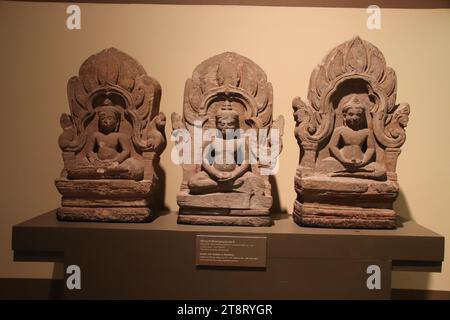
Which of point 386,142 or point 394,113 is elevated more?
point 394,113

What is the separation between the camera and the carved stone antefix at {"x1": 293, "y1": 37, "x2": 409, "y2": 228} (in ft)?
9.41

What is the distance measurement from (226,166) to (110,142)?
89 centimetres

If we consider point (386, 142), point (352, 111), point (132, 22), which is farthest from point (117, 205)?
point (386, 142)

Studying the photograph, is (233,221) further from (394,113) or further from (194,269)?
(394,113)

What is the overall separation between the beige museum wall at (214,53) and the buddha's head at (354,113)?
537 mm

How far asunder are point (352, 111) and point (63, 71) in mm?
2389

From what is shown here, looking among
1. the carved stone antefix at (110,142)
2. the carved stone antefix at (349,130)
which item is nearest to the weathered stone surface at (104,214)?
the carved stone antefix at (110,142)

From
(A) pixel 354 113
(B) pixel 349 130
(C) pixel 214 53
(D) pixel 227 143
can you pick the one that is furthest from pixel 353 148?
(C) pixel 214 53

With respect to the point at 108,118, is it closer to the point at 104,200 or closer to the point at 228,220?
the point at 104,200

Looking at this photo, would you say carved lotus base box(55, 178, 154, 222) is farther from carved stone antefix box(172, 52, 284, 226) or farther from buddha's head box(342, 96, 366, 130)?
buddha's head box(342, 96, 366, 130)

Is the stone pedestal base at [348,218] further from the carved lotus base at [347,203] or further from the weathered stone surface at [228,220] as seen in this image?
the weathered stone surface at [228,220]

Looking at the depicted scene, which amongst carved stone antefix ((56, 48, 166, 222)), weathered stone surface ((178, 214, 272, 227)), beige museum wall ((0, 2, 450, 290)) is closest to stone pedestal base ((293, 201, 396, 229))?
weathered stone surface ((178, 214, 272, 227))

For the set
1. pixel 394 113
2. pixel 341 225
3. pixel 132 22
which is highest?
pixel 132 22

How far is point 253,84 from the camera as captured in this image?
3.06 meters
